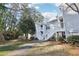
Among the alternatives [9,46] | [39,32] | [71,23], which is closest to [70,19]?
[71,23]

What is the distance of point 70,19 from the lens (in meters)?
2.34

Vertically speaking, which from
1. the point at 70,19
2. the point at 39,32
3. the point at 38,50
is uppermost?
the point at 70,19

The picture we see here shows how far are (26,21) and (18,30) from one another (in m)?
0.11

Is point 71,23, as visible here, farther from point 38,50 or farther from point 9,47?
point 9,47

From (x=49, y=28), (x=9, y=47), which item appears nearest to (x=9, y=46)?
(x=9, y=47)

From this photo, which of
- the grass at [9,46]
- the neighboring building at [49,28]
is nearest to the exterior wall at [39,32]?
the neighboring building at [49,28]

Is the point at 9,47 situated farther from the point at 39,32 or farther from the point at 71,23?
the point at 71,23

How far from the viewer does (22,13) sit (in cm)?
237

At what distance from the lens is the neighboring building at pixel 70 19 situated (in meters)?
2.32

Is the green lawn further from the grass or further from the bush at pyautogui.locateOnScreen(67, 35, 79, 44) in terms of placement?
the bush at pyautogui.locateOnScreen(67, 35, 79, 44)

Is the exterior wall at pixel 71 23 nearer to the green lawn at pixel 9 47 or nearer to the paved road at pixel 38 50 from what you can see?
the paved road at pixel 38 50

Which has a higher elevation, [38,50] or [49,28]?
[49,28]

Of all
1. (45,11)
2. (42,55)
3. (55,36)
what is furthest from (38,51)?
(45,11)

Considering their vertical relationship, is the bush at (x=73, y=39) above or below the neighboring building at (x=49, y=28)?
below
